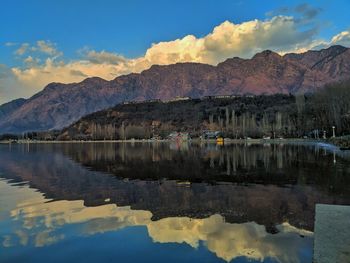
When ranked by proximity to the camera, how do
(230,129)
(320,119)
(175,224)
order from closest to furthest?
(175,224) < (320,119) < (230,129)

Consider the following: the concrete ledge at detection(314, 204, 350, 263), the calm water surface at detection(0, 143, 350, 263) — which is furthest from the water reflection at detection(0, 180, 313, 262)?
the concrete ledge at detection(314, 204, 350, 263)

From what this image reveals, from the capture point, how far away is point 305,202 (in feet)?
53.6

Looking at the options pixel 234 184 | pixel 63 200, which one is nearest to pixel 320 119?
pixel 234 184

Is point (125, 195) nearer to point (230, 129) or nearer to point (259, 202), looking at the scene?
point (259, 202)

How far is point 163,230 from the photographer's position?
12930 millimetres

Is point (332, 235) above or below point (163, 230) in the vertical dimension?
above

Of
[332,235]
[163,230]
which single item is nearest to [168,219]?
[163,230]

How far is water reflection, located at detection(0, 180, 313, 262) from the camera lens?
10633 millimetres

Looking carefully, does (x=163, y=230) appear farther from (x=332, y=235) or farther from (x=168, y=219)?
(x=332, y=235)

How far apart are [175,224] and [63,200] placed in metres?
8.33

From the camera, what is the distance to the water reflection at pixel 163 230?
419 inches

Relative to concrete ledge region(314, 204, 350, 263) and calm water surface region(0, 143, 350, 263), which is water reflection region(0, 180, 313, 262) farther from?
concrete ledge region(314, 204, 350, 263)

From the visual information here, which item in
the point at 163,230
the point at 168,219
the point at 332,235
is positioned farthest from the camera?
the point at 168,219

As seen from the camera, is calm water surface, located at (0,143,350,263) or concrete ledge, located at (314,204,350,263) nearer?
concrete ledge, located at (314,204,350,263)
